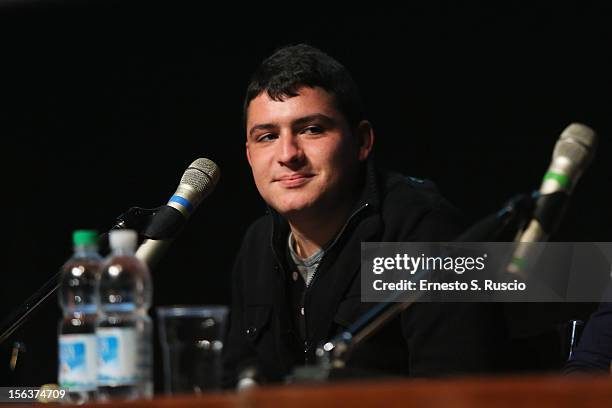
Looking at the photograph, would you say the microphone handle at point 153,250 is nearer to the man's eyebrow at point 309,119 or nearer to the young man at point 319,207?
the young man at point 319,207

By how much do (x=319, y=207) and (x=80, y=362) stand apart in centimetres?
87

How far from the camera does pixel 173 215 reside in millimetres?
1655

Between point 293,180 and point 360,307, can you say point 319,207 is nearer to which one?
point 293,180

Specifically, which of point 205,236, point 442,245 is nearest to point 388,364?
point 442,245

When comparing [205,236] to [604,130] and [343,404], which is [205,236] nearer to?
[604,130]

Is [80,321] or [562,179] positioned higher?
[562,179]

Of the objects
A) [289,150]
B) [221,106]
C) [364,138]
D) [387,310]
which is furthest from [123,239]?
[221,106]

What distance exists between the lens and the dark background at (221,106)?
8.29ft

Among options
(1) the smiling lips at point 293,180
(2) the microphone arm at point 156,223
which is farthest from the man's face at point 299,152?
(2) the microphone arm at point 156,223

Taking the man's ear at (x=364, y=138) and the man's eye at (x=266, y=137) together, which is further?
the man's ear at (x=364, y=138)

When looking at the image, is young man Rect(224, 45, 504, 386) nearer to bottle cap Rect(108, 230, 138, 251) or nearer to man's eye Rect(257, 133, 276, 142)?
man's eye Rect(257, 133, 276, 142)

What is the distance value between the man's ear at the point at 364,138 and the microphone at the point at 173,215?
46cm

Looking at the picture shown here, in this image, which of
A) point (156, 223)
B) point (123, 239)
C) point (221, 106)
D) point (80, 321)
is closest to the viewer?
point (123, 239)

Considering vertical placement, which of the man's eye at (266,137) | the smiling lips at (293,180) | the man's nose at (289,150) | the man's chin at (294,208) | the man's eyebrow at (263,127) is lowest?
the man's chin at (294,208)
